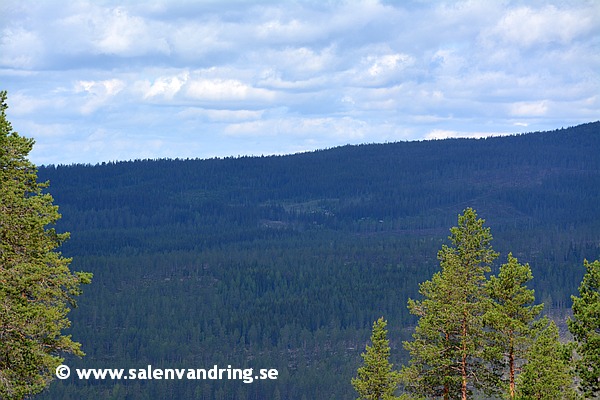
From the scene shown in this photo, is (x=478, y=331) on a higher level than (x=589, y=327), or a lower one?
lower

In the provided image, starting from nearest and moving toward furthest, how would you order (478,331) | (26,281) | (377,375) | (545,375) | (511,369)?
(26,281) → (545,375) → (511,369) → (478,331) → (377,375)

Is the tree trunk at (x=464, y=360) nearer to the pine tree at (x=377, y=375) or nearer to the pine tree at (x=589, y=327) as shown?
the pine tree at (x=377, y=375)

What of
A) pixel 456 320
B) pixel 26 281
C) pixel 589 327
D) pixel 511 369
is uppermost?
pixel 26 281

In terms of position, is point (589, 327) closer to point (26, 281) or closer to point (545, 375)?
point (545, 375)

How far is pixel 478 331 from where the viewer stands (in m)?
37.8

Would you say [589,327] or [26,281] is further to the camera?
[589,327]

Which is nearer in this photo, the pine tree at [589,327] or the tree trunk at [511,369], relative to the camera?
the pine tree at [589,327]

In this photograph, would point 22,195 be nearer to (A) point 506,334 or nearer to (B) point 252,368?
(A) point 506,334

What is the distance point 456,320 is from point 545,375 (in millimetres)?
5968

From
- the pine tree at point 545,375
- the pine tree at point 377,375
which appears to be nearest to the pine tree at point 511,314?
the pine tree at point 545,375

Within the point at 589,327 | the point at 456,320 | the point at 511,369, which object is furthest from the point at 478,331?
the point at 589,327

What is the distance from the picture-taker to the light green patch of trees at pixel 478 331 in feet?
113

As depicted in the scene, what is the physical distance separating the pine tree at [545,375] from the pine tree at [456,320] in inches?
155

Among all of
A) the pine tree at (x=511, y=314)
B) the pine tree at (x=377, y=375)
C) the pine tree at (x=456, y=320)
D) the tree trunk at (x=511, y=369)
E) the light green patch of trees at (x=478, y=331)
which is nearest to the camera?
the light green patch of trees at (x=478, y=331)
